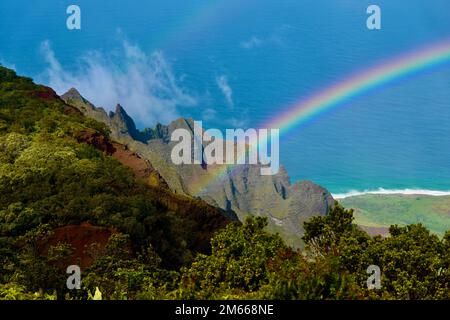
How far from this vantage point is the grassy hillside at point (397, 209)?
185m

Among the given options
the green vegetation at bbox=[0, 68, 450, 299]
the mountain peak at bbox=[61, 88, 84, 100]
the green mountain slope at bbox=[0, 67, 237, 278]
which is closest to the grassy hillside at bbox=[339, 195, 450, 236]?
the mountain peak at bbox=[61, 88, 84, 100]

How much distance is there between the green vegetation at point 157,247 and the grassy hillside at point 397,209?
501 ft

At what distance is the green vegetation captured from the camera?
2277cm

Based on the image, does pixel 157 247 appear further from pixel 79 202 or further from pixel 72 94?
pixel 72 94

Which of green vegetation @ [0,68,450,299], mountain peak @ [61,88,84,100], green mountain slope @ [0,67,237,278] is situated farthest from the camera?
mountain peak @ [61,88,84,100]

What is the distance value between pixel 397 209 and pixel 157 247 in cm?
16525

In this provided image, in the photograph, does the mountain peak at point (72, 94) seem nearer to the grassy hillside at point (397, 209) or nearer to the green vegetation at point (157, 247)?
the grassy hillside at point (397, 209)

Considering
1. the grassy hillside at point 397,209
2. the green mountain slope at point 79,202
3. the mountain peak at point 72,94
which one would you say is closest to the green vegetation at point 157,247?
the green mountain slope at point 79,202

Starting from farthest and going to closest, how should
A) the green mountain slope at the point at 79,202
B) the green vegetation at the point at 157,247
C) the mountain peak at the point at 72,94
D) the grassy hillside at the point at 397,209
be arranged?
the grassy hillside at the point at 397,209 < the mountain peak at the point at 72,94 < the green mountain slope at the point at 79,202 < the green vegetation at the point at 157,247

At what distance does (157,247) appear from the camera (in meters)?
32.8

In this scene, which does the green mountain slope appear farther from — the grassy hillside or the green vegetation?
the grassy hillside

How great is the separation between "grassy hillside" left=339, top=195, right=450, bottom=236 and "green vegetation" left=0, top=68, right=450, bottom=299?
6008 inches

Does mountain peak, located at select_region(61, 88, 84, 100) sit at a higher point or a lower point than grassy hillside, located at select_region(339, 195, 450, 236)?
higher

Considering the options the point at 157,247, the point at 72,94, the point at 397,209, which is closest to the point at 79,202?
the point at 157,247
